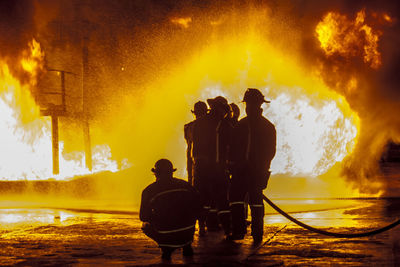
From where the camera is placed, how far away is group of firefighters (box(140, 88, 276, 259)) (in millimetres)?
7094

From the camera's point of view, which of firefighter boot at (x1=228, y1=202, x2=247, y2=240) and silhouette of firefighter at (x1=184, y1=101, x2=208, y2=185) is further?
silhouette of firefighter at (x1=184, y1=101, x2=208, y2=185)

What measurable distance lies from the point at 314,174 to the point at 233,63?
168 inches

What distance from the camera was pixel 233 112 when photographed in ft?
34.7

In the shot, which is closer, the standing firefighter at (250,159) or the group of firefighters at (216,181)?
the group of firefighters at (216,181)

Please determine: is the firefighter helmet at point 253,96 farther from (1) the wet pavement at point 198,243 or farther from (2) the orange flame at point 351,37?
(2) the orange flame at point 351,37

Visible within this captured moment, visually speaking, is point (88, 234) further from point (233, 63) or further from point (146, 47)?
point (146, 47)

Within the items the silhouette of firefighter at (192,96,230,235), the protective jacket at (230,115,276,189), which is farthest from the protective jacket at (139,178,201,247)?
the silhouette of firefighter at (192,96,230,235)

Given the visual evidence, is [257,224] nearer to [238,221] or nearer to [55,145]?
[238,221]

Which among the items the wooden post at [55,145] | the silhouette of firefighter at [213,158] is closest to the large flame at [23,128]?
the wooden post at [55,145]

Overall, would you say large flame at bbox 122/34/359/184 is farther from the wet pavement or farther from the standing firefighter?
the standing firefighter

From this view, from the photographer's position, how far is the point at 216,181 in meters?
9.00

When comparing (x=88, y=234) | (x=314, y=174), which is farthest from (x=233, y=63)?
(x=88, y=234)

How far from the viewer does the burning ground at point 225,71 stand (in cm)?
1892

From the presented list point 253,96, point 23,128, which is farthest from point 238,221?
point 23,128
